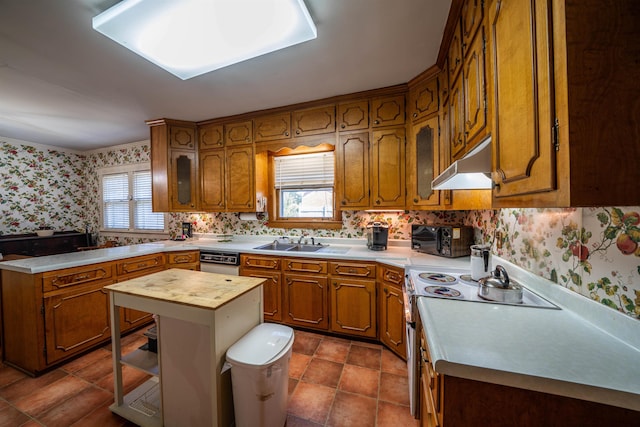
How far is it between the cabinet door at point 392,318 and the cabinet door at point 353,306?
9 cm

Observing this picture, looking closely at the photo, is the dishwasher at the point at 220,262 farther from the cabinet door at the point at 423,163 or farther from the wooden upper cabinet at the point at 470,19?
the wooden upper cabinet at the point at 470,19

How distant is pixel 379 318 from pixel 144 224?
4201 mm

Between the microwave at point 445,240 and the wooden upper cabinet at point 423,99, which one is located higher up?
the wooden upper cabinet at point 423,99

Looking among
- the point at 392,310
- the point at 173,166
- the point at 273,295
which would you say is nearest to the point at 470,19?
the point at 392,310

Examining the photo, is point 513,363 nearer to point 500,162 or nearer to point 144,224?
point 500,162

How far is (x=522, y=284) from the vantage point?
1311 mm

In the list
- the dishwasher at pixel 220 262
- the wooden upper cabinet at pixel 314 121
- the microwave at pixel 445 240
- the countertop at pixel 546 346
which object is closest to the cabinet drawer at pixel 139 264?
the dishwasher at pixel 220 262

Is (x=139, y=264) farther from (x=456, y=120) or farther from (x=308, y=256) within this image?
(x=456, y=120)

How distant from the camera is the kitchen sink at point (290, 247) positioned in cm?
283

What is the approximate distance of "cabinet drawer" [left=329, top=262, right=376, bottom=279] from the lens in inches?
85.8

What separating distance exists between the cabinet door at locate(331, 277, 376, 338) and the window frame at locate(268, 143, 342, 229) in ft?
2.74

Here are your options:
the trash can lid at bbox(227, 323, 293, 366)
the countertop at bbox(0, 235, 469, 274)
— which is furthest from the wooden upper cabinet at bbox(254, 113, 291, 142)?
the trash can lid at bbox(227, 323, 293, 366)

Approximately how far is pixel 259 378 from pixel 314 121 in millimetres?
2418

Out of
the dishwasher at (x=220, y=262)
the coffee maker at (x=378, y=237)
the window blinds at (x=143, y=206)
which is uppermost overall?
the window blinds at (x=143, y=206)
